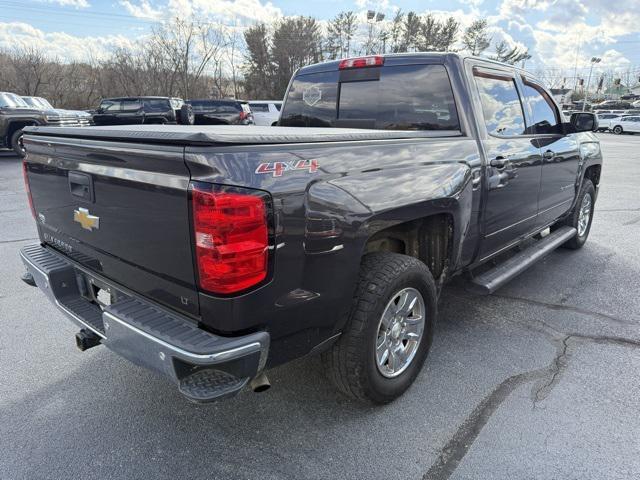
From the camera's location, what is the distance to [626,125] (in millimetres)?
34000

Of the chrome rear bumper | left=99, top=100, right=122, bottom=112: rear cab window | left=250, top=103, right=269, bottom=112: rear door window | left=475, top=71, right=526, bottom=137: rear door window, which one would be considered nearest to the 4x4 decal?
the chrome rear bumper

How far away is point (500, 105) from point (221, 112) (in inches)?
654

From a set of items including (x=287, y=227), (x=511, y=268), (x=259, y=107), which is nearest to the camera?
(x=287, y=227)

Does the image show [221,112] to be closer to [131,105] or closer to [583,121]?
[131,105]

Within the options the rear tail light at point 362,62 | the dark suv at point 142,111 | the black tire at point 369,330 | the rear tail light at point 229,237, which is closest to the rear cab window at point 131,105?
the dark suv at point 142,111

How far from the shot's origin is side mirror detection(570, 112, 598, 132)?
454 cm

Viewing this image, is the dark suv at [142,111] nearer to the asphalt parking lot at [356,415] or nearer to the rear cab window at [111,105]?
the rear cab window at [111,105]

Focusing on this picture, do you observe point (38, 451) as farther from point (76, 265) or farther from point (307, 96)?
point (307, 96)

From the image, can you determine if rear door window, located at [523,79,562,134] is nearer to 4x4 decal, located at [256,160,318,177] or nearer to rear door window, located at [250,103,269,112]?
4x4 decal, located at [256,160,318,177]

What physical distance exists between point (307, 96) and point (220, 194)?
269cm

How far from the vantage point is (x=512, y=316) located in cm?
393

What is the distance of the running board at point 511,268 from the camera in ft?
11.3

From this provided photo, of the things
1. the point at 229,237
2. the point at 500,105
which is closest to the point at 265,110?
the point at 500,105

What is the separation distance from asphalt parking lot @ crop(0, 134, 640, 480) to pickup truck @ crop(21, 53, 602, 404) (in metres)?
0.32
